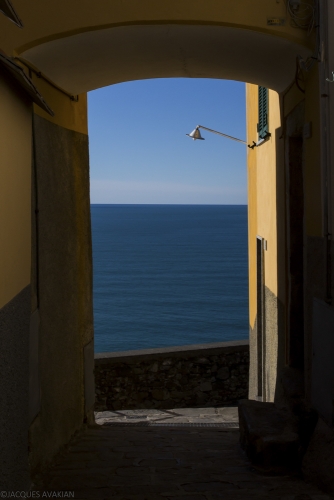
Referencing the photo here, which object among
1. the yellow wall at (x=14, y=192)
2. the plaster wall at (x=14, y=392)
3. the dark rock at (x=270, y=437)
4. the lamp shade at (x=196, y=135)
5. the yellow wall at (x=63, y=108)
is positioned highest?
the lamp shade at (x=196, y=135)

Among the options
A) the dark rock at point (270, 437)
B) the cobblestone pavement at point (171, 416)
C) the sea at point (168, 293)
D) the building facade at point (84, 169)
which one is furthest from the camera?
the sea at point (168, 293)

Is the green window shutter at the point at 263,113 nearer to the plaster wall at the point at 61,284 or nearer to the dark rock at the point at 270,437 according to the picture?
the plaster wall at the point at 61,284

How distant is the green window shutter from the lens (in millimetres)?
8172

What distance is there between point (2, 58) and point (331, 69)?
255 cm

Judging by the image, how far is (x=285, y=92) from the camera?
641 cm

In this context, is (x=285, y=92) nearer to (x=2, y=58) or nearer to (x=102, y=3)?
(x=102, y=3)

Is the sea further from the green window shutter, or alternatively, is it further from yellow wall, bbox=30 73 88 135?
yellow wall, bbox=30 73 88 135

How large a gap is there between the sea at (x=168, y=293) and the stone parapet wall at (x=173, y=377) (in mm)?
18209

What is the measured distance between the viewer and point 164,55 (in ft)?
18.7

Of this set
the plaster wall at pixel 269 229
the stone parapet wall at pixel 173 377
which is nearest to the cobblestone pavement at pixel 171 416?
the stone parapet wall at pixel 173 377

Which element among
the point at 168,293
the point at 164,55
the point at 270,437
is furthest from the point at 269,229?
the point at 168,293

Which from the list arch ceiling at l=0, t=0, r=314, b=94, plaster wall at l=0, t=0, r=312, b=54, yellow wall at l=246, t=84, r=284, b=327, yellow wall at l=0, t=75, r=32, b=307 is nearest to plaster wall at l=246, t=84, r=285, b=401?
yellow wall at l=246, t=84, r=284, b=327

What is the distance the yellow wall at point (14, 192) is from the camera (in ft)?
11.7

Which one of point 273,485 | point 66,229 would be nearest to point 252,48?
point 66,229
